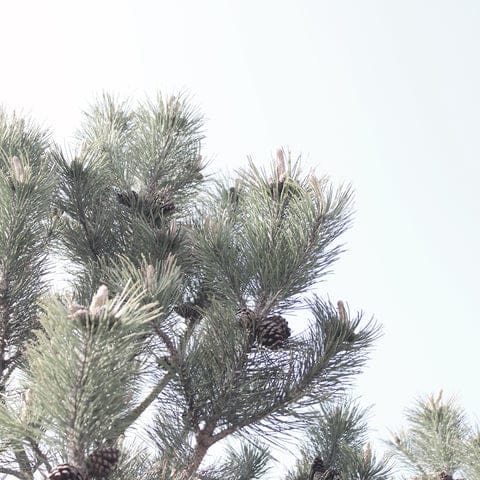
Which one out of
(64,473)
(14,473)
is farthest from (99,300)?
(14,473)

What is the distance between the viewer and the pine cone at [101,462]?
1.60 m

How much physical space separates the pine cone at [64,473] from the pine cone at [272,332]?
698 millimetres

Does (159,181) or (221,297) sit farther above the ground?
(159,181)

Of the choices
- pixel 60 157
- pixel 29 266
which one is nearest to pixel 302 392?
pixel 29 266

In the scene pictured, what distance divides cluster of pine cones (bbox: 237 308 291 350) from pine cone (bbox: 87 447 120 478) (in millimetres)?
569

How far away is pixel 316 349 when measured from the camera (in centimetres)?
214

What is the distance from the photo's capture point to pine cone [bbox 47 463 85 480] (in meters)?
1.52

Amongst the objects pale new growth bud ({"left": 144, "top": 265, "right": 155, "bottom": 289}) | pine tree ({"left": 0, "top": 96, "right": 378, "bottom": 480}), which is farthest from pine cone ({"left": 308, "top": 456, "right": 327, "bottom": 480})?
pale new growth bud ({"left": 144, "top": 265, "right": 155, "bottom": 289})

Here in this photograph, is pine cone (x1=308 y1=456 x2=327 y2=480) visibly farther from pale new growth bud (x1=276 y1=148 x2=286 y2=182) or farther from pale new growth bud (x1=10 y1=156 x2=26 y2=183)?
pale new growth bud (x1=10 y1=156 x2=26 y2=183)

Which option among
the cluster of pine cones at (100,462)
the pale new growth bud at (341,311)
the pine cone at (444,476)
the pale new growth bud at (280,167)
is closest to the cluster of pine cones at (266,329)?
the pale new growth bud at (341,311)

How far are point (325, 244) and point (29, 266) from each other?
3.16ft

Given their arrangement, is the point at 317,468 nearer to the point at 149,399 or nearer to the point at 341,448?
the point at 341,448

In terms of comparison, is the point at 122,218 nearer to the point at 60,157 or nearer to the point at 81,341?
the point at 60,157

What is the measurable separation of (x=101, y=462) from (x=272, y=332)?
0.64 metres
